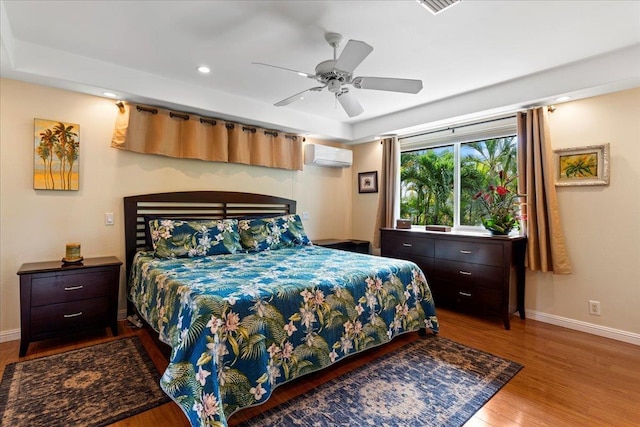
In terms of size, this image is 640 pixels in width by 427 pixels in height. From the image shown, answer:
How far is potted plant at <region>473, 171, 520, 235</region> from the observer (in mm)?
3332

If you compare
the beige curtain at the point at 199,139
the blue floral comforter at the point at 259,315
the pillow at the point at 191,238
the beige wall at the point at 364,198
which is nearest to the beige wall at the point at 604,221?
the blue floral comforter at the point at 259,315

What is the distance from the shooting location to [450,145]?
13.8 feet

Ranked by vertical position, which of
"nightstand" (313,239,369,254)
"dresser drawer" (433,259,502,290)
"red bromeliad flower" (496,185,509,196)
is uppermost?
"red bromeliad flower" (496,185,509,196)

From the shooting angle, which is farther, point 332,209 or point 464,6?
point 332,209

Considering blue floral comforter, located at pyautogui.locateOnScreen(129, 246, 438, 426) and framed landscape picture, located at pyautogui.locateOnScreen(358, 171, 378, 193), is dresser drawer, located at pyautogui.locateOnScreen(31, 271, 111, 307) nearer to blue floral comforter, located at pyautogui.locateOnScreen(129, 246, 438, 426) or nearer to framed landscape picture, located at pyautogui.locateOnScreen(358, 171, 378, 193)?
blue floral comforter, located at pyautogui.locateOnScreen(129, 246, 438, 426)

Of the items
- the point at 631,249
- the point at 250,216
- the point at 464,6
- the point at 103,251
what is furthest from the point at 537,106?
the point at 103,251

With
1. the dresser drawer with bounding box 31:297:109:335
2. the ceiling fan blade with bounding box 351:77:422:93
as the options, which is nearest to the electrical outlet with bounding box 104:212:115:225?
the dresser drawer with bounding box 31:297:109:335

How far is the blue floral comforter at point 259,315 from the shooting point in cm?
162

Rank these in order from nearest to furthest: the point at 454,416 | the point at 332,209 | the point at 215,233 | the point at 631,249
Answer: the point at 454,416 → the point at 631,249 → the point at 215,233 → the point at 332,209

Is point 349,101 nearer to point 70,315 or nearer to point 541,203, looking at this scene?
point 541,203

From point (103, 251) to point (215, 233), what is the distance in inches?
43.8

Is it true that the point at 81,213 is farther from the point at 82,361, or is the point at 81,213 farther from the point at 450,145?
the point at 450,145

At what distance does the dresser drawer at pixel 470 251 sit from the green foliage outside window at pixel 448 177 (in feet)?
2.22

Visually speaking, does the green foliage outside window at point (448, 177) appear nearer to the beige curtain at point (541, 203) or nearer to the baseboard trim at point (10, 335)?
the beige curtain at point (541, 203)
